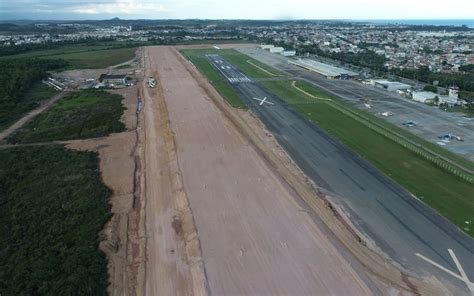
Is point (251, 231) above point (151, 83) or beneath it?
beneath

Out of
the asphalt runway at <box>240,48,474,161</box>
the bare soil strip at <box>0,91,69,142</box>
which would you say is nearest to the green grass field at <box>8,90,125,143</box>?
the bare soil strip at <box>0,91,69,142</box>

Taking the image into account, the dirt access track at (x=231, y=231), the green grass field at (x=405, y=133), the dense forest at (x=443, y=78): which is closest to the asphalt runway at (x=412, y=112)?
the green grass field at (x=405, y=133)

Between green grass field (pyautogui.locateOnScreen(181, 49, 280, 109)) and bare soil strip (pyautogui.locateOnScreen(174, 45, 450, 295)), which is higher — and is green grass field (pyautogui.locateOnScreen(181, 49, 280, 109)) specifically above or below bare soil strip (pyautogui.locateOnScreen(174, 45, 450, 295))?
above

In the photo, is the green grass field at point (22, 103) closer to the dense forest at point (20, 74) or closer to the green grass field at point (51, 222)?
the dense forest at point (20, 74)

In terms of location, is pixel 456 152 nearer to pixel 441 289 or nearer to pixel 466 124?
pixel 466 124

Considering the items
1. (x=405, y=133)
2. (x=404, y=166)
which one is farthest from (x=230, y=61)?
(x=404, y=166)

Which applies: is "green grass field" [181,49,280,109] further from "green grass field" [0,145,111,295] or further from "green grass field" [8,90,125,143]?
"green grass field" [0,145,111,295]

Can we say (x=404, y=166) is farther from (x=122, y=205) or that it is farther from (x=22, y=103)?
(x=22, y=103)
